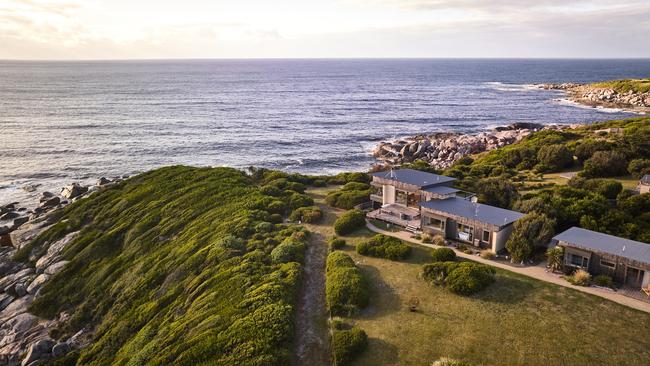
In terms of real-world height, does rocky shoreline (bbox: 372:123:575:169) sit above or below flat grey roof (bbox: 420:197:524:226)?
below

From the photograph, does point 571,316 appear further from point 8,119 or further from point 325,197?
point 8,119

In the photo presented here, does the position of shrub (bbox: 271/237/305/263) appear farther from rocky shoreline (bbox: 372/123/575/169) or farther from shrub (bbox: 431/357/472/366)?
rocky shoreline (bbox: 372/123/575/169)

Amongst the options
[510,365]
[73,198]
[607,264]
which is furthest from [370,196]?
[73,198]

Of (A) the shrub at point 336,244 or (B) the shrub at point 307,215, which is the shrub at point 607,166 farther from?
(A) the shrub at point 336,244

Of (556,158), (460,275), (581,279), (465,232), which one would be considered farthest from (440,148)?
(460,275)

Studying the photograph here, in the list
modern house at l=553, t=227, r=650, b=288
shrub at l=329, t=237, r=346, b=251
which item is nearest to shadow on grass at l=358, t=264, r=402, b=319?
shrub at l=329, t=237, r=346, b=251
